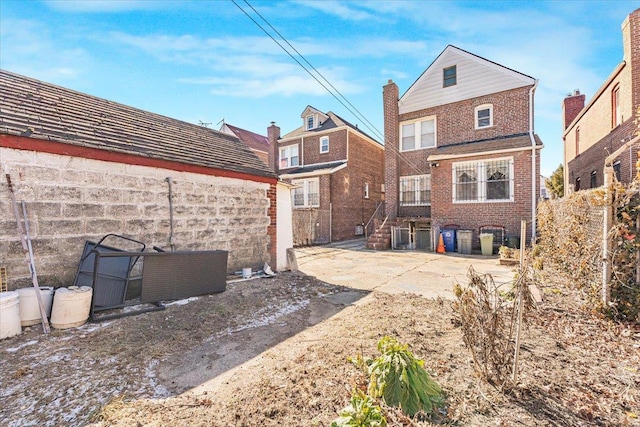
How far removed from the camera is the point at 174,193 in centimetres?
666

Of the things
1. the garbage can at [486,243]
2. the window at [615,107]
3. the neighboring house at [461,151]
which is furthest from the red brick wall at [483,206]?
the window at [615,107]

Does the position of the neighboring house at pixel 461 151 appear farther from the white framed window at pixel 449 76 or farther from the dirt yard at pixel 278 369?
the dirt yard at pixel 278 369

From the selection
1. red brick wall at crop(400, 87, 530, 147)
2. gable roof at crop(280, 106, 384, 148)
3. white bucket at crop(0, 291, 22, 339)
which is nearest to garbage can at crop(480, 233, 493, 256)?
red brick wall at crop(400, 87, 530, 147)

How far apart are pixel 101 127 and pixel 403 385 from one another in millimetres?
7376

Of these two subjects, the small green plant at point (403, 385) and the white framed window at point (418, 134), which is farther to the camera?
the white framed window at point (418, 134)

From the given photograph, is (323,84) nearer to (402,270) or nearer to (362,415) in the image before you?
(402,270)

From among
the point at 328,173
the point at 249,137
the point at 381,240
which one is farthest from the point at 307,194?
the point at 249,137

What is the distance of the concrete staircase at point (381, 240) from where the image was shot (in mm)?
14922

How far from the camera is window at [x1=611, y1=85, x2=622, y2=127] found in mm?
12363

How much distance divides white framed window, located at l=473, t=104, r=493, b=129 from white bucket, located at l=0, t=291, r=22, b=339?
697 inches

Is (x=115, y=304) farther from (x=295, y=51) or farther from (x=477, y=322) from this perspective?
(x=295, y=51)

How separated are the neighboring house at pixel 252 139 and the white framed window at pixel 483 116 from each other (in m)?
19.2

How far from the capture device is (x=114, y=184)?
569cm

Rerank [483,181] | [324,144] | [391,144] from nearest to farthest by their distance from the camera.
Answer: [483,181] < [391,144] < [324,144]
